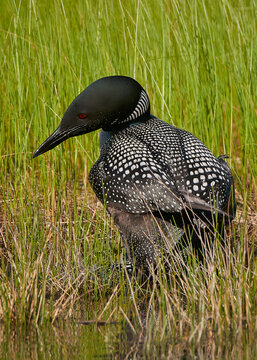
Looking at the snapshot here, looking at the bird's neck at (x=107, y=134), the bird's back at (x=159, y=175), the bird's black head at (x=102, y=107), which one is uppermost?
the bird's black head at (x=102, y=107)

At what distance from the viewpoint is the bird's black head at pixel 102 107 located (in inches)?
152

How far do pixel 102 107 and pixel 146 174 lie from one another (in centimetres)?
62

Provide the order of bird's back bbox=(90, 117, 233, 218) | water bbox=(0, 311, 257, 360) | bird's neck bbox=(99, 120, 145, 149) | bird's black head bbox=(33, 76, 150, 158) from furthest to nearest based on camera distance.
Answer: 1. bird's neck bbox=(99, 120, 145, 149)
2. bird's black head bbox=(33, 76, 150, 158)
3. bird's back bbox=(90, 117, 233, 218)
4. water bbox=(0, 311, 257, 360)

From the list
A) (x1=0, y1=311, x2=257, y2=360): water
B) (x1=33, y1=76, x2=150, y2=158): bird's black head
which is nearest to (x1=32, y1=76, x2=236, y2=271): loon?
(x1=33, y1=76, x2=150, y2=158): bird's black head

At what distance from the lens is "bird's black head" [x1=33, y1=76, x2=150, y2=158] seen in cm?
386

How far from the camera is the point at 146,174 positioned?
3.52 m

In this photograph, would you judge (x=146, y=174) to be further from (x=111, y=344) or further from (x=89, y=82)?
(x=89, y=82)

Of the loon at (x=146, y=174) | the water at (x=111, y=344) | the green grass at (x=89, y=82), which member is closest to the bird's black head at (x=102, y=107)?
the loon at (x=146, y=174)

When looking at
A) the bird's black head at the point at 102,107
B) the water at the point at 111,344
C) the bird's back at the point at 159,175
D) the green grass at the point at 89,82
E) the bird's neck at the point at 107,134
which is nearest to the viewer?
the water at the point at 111,344

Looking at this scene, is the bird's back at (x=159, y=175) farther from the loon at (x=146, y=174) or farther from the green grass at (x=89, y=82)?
the green grass at (x=89, y=82)

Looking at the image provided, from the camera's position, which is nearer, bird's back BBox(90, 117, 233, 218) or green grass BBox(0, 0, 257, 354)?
bird's back BBox(90, 117, 233, 218)

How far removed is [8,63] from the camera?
5148 mm

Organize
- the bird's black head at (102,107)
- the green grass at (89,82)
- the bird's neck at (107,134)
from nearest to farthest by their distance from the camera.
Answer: the bird's black head at (102,107) < the bird's neck at (107,134) < the green grass at (89,82)

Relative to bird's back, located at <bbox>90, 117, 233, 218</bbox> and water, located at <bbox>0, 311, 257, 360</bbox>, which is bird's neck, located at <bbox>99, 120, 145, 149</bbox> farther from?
water, located at <bbox>0, 311, 257, 360</bbox>
